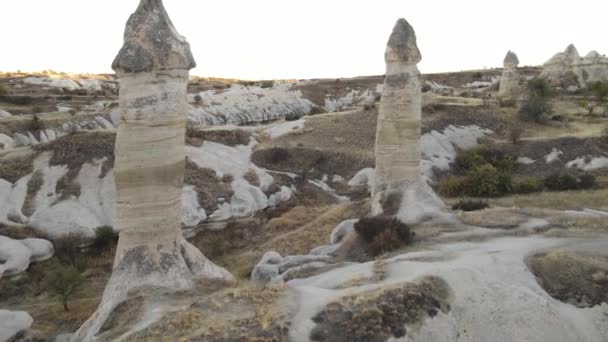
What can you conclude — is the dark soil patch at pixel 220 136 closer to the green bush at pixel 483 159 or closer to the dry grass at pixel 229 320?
the green bush at pixel 483 159

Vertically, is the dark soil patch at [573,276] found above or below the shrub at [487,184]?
above

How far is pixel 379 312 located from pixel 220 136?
21.6 m

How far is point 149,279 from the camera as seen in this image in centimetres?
1031

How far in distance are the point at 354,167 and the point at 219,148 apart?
24.4ft

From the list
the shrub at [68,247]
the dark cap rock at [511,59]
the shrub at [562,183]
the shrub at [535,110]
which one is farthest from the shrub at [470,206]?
the dark cap rock at [511,59]

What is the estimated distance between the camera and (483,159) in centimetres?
2777

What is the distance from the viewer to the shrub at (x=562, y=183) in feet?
68.7

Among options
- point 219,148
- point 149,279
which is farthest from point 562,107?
point 149,279

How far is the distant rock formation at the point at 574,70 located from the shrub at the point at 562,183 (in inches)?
1365

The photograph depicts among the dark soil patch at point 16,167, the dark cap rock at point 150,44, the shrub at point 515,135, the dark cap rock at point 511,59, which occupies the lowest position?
the dark soil patch at point 16,167

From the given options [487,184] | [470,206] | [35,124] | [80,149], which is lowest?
[487,184]

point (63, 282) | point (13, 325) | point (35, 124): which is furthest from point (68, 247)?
point (35, 124)

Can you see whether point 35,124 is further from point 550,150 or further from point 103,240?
point 550,150

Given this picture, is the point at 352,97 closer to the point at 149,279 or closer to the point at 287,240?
the point at 287,240
